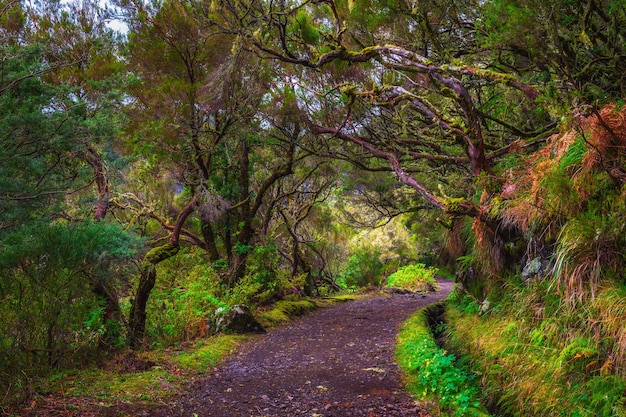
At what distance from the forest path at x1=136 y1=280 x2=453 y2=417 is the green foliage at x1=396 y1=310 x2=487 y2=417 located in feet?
0.60

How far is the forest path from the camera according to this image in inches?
171

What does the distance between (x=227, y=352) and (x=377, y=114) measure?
573 centimetres

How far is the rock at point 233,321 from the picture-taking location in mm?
7852

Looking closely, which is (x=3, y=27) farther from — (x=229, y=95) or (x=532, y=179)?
(x=532, y=179)

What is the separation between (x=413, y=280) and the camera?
1705 cm

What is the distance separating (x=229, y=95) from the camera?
9000 mm

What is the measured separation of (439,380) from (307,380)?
1.63 meters

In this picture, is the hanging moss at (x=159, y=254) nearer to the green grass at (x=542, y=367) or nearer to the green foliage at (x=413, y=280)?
the green grass at (x=542, y=367)

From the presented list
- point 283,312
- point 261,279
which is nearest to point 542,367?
point 283,312

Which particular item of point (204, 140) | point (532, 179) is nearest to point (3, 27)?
point (204, 140)

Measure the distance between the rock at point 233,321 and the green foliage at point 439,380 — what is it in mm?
2995

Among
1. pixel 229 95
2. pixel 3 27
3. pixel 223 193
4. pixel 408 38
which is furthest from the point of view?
pixel 223 193

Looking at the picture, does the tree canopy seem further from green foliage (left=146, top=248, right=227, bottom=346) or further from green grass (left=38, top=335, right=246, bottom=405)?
green grass (left=38, top=335, right=246, bottom=405)

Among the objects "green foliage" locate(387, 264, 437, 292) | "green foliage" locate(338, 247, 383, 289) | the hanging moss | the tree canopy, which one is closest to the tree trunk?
the tree canopy
